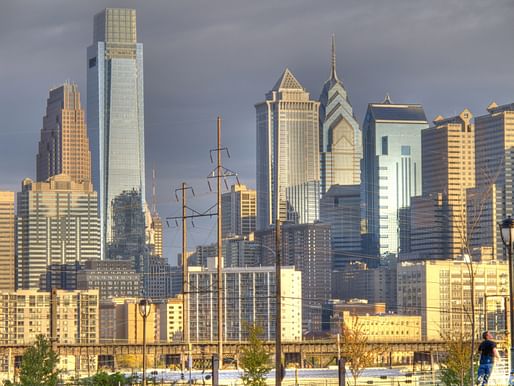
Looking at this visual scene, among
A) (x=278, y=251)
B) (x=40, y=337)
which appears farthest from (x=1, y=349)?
(x=278, y=251)

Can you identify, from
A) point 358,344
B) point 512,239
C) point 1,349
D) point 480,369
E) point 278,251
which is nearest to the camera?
point 480,369

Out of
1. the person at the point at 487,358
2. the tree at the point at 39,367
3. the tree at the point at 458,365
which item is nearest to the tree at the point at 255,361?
the tree at the point at 458,365

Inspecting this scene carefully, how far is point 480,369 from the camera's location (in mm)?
40094

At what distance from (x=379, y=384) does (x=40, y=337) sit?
116 ft

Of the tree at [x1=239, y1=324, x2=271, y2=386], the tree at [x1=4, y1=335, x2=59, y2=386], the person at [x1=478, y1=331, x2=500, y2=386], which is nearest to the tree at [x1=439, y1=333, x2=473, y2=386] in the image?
the tree at [x1=239, y1=324, x2=271, y2=386]

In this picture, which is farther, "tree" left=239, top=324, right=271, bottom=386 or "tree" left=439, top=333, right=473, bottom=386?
"tree" left=239, top=324, right=271, bottom=386

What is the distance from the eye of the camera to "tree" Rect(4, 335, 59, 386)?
212 feet

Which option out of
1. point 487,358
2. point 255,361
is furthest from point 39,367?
point 487,358

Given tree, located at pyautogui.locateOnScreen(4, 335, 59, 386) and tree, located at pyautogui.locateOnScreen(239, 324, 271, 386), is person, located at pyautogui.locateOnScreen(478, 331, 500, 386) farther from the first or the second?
tree, located at pyautogui.locateOnScreen(4, 335, 59, 386)

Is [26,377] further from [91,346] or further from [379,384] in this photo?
[91,346]

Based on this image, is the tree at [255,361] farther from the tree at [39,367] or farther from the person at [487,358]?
the person at [487,358]

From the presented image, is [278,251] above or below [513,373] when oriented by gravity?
above

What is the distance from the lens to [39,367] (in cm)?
6544

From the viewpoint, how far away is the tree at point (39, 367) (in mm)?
64688
